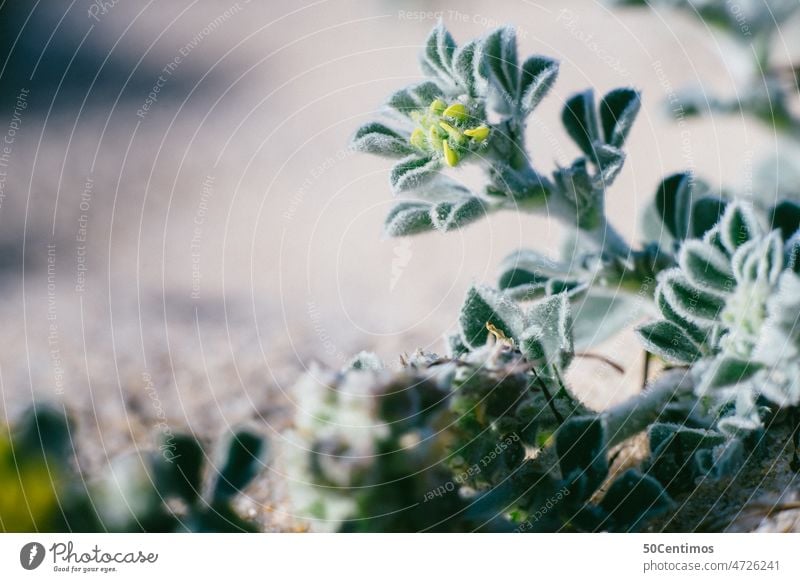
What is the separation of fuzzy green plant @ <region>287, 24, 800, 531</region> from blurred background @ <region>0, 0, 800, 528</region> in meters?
0.09

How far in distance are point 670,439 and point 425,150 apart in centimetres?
34

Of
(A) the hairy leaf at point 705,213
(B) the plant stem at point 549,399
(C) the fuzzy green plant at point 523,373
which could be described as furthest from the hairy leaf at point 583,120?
(B) the plant stem at point 549,399

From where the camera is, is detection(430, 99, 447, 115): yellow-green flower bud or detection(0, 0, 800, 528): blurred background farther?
detection(0, 0, 800, 528): blurred background

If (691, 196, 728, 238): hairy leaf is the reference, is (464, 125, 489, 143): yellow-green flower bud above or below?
above

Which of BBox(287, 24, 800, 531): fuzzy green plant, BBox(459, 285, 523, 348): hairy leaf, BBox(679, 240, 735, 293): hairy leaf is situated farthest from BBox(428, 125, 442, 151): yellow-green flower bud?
BBox(679, 240, 735, 293): hairy leaf

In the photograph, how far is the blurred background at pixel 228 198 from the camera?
87cm

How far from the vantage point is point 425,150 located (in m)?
0.74

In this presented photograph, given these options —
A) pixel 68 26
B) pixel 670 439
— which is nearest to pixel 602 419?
pixel 670 439

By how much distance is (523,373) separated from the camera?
28.8 inches

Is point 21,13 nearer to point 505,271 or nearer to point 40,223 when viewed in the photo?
point 40,223

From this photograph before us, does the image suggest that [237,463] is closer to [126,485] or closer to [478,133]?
[126,485]

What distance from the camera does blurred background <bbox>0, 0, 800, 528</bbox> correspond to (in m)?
0.87

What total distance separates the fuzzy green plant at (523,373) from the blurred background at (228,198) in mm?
92

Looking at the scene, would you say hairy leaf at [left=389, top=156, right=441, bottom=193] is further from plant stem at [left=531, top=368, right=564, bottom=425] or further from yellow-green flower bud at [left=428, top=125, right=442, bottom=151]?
plant stem at [left=531, top=368, right=564, bottom=425]
